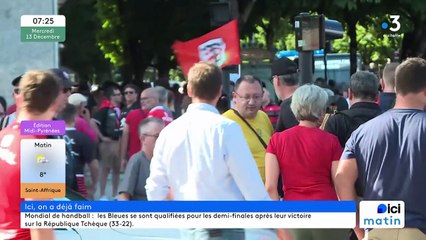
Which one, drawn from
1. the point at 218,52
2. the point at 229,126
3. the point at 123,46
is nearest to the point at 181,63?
the point at 218,52

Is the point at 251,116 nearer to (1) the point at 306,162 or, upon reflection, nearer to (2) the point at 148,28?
(1) the point at 306,162

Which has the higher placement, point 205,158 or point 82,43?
point 82,43

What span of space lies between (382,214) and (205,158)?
0.82 meters

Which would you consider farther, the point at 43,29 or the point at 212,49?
the point at 212,49

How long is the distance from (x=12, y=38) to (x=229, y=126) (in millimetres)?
8069

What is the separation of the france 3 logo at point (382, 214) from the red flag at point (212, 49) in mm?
2746

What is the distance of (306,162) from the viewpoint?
216 inches

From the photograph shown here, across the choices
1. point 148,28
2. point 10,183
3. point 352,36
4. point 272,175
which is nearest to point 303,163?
point 272,175

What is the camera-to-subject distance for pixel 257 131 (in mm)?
6715

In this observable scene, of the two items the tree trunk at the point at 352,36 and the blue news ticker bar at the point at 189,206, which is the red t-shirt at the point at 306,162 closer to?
the blue news ticker bar at the point at 189,206

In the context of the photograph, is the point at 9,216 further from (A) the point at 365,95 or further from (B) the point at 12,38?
(B) the point at 12,38

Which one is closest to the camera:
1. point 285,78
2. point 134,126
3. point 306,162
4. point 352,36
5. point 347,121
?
point 306,162

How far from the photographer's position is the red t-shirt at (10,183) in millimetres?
4207

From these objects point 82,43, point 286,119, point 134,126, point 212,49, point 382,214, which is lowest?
point 134,126
